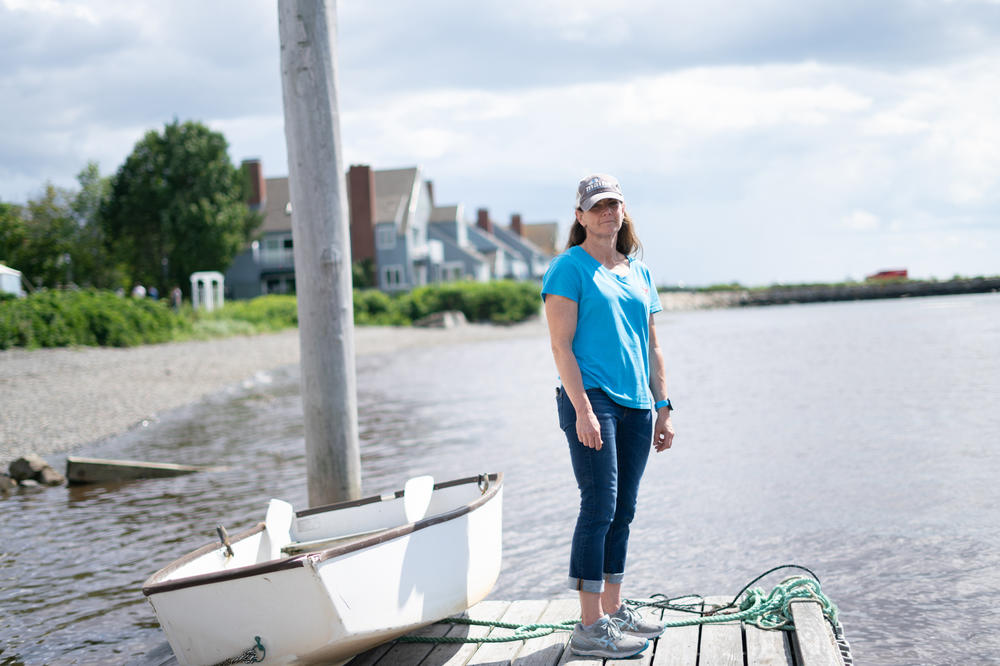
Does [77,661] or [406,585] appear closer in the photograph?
[406,585]

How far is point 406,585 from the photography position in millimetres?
4121

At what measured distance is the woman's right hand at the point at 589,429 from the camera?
3.86 metres

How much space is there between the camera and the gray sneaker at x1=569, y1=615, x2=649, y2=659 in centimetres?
404

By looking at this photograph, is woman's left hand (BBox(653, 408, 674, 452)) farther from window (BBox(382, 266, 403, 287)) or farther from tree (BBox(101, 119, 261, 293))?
window (BBox(382, 266, 403, 287))

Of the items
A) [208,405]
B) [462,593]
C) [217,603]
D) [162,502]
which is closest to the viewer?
[217,603]

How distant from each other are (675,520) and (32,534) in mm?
6209

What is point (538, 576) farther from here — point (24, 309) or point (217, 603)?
point (24, 309)

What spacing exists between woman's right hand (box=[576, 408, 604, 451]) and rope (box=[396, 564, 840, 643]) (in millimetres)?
1096

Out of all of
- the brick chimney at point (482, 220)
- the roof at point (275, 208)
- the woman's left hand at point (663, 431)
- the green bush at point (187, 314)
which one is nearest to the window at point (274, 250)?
the roof at point (275, 208)

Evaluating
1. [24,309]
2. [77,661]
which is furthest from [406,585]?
[24,309]

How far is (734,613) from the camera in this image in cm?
450

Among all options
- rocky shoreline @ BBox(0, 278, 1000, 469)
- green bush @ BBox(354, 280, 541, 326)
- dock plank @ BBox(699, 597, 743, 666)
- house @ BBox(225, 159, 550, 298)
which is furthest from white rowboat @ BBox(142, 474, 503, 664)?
house @ BBox(225, 159, 550, 298)

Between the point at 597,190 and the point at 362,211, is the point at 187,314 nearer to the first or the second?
the point at 362,211

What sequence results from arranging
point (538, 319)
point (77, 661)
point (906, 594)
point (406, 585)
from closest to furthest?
1. point (406, 585)
2. point (77, 661)
3. point (906, 594)
4. point (538, 319)
